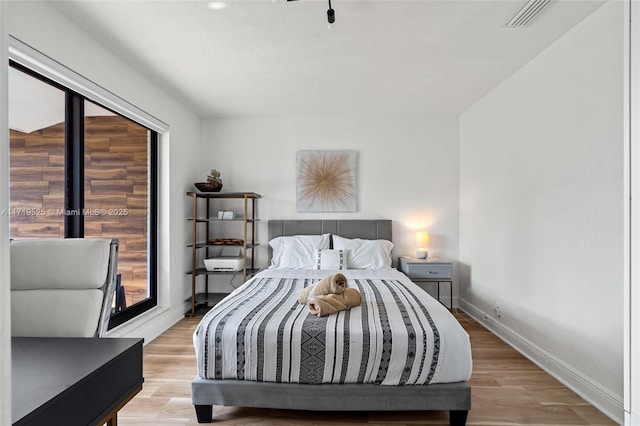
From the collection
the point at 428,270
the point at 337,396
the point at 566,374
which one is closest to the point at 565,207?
the point at 566,374

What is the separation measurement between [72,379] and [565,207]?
2.93 m

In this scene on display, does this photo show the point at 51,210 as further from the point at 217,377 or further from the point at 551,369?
the point at 551,369

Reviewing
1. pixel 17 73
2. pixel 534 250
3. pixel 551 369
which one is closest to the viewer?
pixel 17 73

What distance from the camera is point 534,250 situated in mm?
2885

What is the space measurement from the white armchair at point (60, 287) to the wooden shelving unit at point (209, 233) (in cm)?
283

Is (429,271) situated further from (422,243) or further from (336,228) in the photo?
(336,228)

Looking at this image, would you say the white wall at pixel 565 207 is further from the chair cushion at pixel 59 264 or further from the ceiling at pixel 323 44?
the chair cushion at pixel 59 264

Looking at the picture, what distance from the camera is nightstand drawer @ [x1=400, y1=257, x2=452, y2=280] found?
4.05 meters

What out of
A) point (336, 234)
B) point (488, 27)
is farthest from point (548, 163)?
point (336, 234)

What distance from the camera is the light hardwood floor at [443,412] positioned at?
6.66 feet

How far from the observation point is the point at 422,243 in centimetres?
439

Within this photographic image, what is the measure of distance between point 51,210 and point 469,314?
Answer: 425 centimetres

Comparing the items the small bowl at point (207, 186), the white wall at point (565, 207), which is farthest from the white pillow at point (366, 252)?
the small bowl at point (207, 186)

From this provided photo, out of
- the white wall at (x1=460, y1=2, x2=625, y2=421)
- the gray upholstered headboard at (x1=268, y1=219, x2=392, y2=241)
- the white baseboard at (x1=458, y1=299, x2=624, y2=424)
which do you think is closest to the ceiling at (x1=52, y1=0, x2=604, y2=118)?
the white wall at (x1=460, y1=2, x2=625, y2=421)
